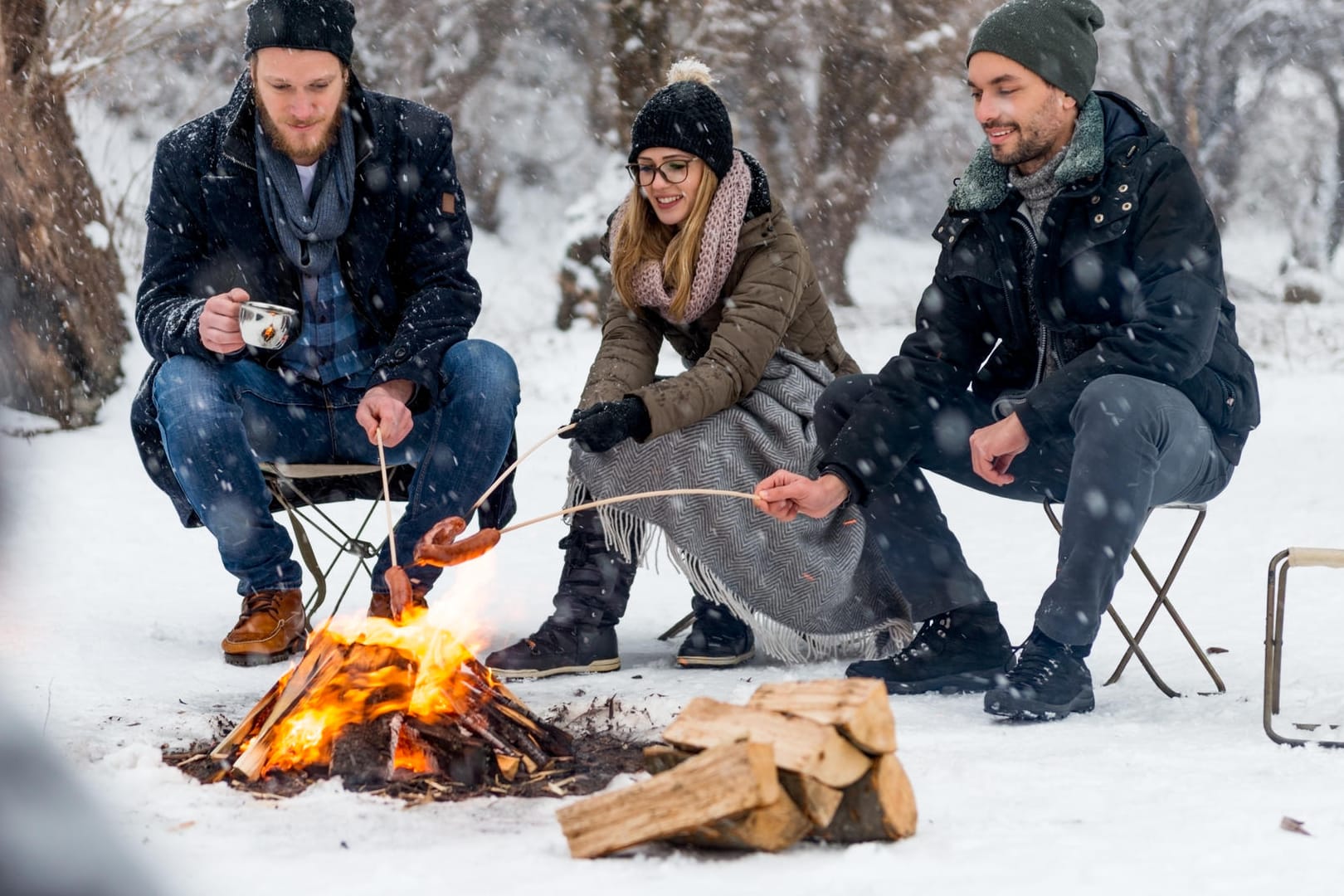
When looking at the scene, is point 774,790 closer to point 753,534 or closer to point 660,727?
point 660,727

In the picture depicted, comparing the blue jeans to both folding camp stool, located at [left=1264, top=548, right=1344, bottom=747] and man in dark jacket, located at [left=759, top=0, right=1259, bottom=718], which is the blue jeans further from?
folding camp stool, located at [left=1264, top=548, right=1344, bottom=747]

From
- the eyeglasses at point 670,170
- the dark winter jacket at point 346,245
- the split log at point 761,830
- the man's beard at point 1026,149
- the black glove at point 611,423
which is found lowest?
the split log at point 761,830

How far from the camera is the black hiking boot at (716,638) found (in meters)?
3.50

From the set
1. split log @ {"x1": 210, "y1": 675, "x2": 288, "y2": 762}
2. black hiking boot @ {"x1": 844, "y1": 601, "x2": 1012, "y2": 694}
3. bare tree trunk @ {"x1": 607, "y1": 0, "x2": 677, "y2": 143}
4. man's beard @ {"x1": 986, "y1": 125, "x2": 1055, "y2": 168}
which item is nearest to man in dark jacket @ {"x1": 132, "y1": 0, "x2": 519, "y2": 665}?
split log @ {"x1": 210, "y1": 675, "x2": 288, "y2": 762}

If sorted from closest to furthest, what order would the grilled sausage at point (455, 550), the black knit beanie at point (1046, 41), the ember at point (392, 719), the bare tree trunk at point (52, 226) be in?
1. the ember at point (392, 719)
2. the grilled sausage at point (455, 550)
3. the black knit beanie at point (1046, 41)
4. the bare tree trunk at point (52, 226)

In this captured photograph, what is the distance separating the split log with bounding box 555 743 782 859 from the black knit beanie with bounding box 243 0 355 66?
2185 millimetres

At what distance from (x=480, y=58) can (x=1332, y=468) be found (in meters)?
9.66

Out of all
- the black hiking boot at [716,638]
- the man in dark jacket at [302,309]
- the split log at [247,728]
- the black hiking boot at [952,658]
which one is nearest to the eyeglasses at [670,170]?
the man in dark jacket at [302,309]

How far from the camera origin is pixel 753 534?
329 centimetres

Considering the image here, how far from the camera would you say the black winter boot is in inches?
132

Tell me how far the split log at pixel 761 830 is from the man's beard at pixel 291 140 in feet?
7.28

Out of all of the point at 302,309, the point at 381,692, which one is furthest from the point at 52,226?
the point at 381,692

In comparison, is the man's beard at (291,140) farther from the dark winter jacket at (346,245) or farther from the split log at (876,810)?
the split log at (876,810)

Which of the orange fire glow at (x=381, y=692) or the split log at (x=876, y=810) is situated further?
the orange fire glow at (x=381, y=692)
